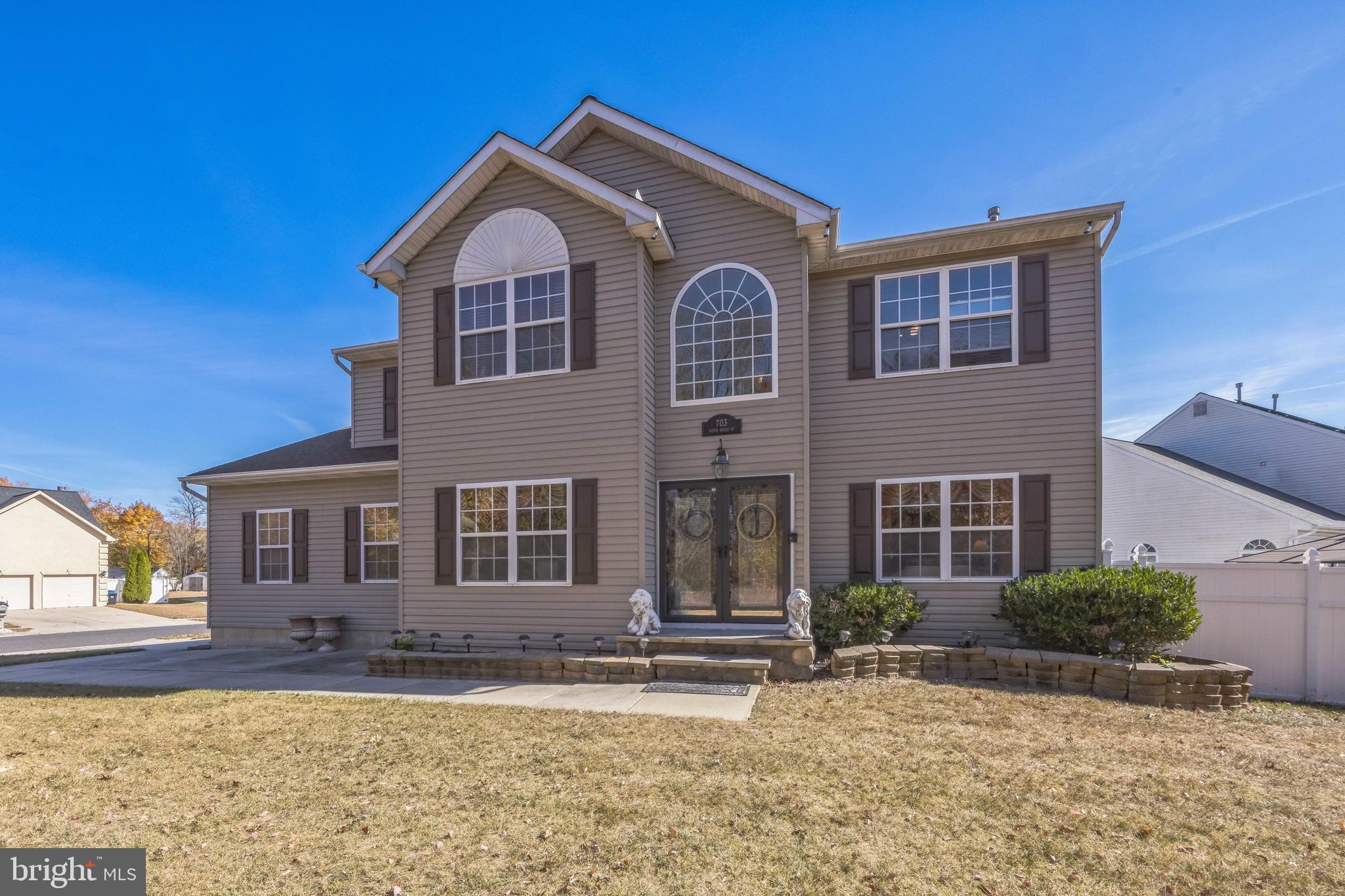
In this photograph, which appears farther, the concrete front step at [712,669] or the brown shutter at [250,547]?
the brown shutter at [250,547]

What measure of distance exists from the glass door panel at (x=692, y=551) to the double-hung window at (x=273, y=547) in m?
8.09

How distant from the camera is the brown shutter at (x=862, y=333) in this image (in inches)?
357

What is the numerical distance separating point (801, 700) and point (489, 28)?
38.6ft

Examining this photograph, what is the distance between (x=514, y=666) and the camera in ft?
25.6

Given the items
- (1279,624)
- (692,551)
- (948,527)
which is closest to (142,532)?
(692,551)

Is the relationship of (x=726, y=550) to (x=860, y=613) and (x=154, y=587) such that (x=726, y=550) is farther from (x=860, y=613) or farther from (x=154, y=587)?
(x=154, y=587)

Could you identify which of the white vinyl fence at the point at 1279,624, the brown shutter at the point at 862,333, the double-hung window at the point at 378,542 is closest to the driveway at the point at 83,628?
the double-hung window at the point at 378,542

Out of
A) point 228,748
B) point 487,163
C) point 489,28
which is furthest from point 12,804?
point 489,28

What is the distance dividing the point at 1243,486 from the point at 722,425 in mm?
17096

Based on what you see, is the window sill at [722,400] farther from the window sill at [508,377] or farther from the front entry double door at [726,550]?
the window sill at [508,377]

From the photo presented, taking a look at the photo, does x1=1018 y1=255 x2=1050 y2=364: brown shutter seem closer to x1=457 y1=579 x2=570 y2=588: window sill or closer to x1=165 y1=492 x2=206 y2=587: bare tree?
x1=457 y1=579 x2=570 y2=588: window sill

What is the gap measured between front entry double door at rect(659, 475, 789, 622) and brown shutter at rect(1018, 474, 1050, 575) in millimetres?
3164

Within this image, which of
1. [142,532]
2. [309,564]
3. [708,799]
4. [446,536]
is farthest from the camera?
[142,532]

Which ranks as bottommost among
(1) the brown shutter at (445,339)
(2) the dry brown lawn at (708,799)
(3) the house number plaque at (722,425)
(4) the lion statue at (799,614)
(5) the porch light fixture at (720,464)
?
(2) the dry brown lawn at (708,799)
